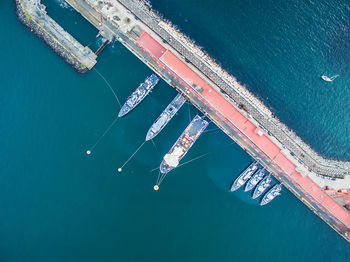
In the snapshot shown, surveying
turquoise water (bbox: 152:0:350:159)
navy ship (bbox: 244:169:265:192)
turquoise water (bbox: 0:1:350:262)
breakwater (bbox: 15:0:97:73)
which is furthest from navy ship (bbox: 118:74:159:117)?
navy ship (bbox: 244:169:265:192)

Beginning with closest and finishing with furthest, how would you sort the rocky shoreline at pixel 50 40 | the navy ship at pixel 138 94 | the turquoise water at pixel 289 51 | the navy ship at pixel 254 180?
the navy ship at pixel 138 94, the rocky shoreline at pixel 50 40, the navy ship at pixel 254 180, the turquoise water at pixel 289 51

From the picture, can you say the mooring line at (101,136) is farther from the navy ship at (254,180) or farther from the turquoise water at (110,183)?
the navy ship at (254,180)

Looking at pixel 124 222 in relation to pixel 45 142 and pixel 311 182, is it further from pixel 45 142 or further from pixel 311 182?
pixel 311 182

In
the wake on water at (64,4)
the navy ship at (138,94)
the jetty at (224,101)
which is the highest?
the jetty at (224,101)

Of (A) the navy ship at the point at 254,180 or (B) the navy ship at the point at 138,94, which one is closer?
(B) the navy ship at the point at 138,94

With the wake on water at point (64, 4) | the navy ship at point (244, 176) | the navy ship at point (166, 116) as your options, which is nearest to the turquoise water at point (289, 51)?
the navy ship at point (244, 176)

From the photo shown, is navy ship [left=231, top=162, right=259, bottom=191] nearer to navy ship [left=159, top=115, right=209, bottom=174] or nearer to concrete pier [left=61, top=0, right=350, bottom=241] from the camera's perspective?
concrete pier [left=61, top=0, right=350, bottom=241]

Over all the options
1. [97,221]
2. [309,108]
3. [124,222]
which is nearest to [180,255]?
[124,222]
